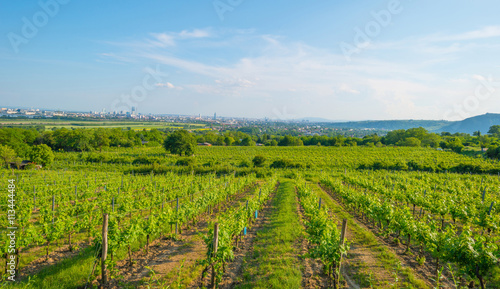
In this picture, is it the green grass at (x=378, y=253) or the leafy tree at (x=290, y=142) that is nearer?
the green grass at (x=378, y=253)

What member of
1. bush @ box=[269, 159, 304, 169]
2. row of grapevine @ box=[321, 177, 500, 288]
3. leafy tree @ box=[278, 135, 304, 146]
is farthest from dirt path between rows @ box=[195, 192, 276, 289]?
leafy tree @ box=[278, 135, 304, 146]

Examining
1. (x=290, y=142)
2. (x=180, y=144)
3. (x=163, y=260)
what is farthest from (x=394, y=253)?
(x=290, y=142)

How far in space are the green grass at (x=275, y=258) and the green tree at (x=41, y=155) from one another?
36.0 meters

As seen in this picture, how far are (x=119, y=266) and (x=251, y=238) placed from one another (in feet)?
16.1

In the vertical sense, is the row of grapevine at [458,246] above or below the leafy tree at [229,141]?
above

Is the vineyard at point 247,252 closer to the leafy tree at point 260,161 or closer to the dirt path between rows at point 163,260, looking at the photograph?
the dirt path between rows at point 163,260

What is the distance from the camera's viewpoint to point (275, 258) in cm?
779

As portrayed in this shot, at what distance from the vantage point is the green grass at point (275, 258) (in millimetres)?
6395

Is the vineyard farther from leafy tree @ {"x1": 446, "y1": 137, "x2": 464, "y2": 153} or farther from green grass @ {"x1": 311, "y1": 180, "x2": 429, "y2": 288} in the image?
leafy tree @ {"x1": 446, "y1": 137, "x2": 464, "y2": 153}

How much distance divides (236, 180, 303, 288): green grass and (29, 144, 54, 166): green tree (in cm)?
3596

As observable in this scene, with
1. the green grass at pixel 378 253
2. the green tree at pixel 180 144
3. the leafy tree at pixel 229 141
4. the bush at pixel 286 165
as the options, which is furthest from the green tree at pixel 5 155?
the leafy tree at pixel 229 141

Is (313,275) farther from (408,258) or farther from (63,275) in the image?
(63,275)

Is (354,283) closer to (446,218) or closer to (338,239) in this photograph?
(338,239)

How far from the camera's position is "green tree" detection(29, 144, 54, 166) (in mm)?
31656
